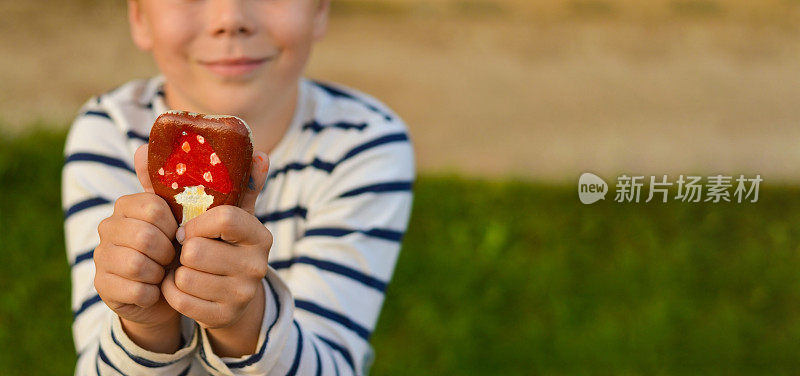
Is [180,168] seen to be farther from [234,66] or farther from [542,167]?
[542,167]

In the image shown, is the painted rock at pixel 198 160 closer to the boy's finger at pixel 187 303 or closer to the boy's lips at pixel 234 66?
the boy's finger at pixel 187 303

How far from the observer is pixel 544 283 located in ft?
8.94

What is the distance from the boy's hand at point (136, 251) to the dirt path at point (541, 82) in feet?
7.94

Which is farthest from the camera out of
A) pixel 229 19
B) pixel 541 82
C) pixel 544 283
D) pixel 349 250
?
pixel 541 82

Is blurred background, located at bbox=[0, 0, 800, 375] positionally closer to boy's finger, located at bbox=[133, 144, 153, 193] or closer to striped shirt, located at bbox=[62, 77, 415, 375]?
striped shirt, located at bbox=[62, 77, 415, 375]

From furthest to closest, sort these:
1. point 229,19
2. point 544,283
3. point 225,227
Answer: point 544,283 → point 229,19 → point 225,227

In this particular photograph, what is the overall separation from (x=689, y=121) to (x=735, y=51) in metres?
1.06

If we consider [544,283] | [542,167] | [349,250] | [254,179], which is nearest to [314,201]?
[349,250]

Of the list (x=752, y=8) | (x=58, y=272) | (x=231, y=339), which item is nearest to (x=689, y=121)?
(x=752, y=8)

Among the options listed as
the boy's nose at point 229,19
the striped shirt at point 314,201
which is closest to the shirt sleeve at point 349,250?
the striped shirt at point 314,201

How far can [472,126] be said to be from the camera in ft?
13.2

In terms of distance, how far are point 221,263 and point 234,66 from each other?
50 cm

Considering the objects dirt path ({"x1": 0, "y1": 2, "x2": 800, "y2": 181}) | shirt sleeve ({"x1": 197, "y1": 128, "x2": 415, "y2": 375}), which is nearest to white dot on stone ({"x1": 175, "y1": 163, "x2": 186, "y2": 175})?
shirt sleeve ({"x1": 197, "y1": 128, "x2": 415, "y2": 375})

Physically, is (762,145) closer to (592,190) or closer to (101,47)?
(592,190)
